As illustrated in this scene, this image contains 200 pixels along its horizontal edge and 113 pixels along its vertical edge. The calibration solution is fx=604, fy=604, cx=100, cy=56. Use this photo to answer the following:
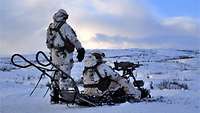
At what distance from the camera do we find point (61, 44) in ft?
40.1

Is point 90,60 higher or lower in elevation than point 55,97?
higher

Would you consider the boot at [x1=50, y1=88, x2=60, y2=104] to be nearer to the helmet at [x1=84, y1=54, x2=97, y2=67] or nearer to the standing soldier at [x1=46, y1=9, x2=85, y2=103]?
the standing soldier at [x1=46, y1=9, x2=85, y2=103]

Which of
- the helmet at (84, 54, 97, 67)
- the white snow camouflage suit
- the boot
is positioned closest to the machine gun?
the white snow camouflage suit

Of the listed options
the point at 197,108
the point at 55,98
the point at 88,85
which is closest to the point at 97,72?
the point at 88,85

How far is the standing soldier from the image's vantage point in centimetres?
1215

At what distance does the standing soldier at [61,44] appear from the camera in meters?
12.1

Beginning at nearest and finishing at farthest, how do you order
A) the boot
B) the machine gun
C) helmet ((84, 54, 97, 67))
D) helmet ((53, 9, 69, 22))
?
helmet ((84, 54, 97, 67)), the boot, helmet ((53, 9, 69, 22)), the machine gun

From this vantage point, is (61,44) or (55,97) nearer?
(55,97)

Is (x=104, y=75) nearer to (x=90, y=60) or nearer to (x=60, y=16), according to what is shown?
(x=90, y=60)

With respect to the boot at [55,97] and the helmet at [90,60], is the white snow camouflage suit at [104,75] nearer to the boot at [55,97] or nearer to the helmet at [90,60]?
the helmet at [90,60]

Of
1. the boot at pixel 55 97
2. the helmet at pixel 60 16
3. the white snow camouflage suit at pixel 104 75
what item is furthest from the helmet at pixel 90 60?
the helmet at pixel 60 16

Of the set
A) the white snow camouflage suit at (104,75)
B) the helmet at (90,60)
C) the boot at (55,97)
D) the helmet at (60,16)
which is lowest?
the boot at (55,97)

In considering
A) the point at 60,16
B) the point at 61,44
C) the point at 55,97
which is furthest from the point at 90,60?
the point at 60,16

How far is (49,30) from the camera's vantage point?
12477mm
